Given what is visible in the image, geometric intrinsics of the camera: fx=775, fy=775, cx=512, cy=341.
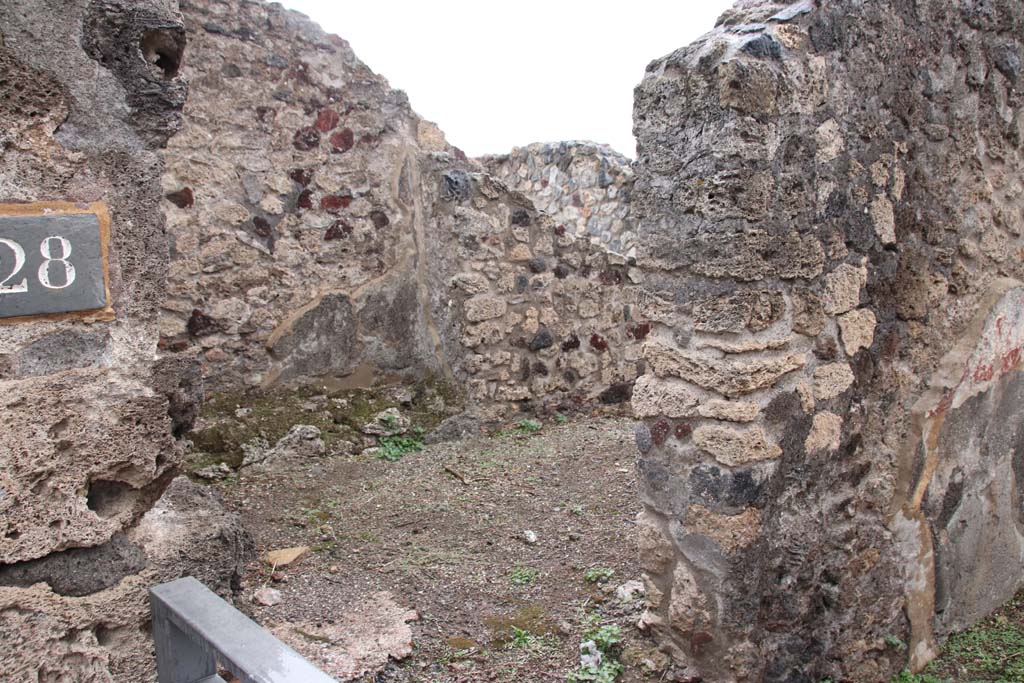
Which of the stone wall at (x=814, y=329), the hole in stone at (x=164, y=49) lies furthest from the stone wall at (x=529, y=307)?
the hole in stone at (x=164, y=49)

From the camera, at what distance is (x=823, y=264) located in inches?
88.9

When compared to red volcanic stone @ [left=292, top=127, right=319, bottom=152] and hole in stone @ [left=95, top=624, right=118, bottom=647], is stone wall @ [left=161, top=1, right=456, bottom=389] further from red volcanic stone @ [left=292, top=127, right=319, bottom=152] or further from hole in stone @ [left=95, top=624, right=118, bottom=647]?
hole in stone @ [left=95, top=624, right=118, bottom=647]

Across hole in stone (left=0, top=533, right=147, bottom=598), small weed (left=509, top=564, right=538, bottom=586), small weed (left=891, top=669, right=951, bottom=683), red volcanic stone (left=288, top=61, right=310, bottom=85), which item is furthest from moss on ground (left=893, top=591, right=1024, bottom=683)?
red volcanic stone (left=288, top=61, right=310, bottom=85)

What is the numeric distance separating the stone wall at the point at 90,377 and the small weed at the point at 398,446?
290 cm

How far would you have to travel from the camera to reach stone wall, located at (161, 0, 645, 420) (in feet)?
13.6

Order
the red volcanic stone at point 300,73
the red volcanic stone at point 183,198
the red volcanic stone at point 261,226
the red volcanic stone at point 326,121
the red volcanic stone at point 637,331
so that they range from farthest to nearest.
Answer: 1. the red volcanic stone at point 637,331
2. the red volcanic stone at point 326,121
3. the red volcanic stone at point 300,73
4. the red volcanic stone at point 261,226
5. the red volcanic stone at point 183,198

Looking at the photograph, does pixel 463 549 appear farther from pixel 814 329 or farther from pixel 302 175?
pixel 302 175

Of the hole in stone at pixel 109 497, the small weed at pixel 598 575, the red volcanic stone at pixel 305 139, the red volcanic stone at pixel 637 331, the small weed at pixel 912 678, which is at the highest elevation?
the red volcanic stone at pixel 305 139

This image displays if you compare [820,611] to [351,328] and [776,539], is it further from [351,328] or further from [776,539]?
[351,328]

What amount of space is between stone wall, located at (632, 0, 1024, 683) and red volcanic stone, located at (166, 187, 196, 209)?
269 centimetres

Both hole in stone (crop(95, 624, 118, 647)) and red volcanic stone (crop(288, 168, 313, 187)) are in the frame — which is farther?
red volcanic stone (crop(288, 168, 313, 187))

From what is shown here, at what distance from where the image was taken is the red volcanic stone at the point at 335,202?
4527 mm

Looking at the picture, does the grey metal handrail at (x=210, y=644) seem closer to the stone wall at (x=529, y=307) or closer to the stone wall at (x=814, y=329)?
the stone wall at (x=814, y=329)

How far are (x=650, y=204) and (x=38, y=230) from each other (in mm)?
1638
